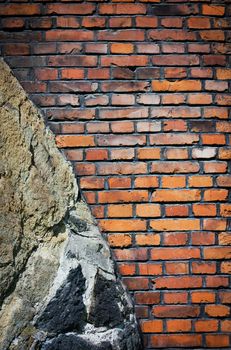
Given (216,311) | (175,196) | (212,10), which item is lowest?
(216,311)

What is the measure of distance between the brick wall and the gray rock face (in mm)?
111

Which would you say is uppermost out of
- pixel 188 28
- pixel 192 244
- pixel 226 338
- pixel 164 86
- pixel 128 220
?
pixel 188 28

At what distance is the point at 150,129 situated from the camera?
2.03 metres

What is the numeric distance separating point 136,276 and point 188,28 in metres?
1.37

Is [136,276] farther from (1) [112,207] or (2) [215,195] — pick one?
(2) [215,195]

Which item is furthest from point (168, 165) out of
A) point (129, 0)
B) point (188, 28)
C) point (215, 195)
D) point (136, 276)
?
point (129, 0)

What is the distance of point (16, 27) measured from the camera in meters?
2.05

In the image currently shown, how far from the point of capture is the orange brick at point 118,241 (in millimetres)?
1977

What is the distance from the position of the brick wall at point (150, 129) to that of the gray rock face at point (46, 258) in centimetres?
11

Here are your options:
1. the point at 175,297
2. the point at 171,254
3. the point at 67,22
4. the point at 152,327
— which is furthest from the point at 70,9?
the point at 152,327

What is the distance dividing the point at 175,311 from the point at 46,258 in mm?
722

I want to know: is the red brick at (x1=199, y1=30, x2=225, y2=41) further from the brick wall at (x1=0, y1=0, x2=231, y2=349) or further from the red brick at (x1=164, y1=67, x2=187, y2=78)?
the red brick at (x1=164, y1=67, x2=187, y2=78)

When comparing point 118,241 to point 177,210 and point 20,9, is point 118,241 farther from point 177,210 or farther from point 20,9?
point 20,9

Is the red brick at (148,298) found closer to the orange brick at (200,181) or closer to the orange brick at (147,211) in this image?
the orange brick at (147,211)
